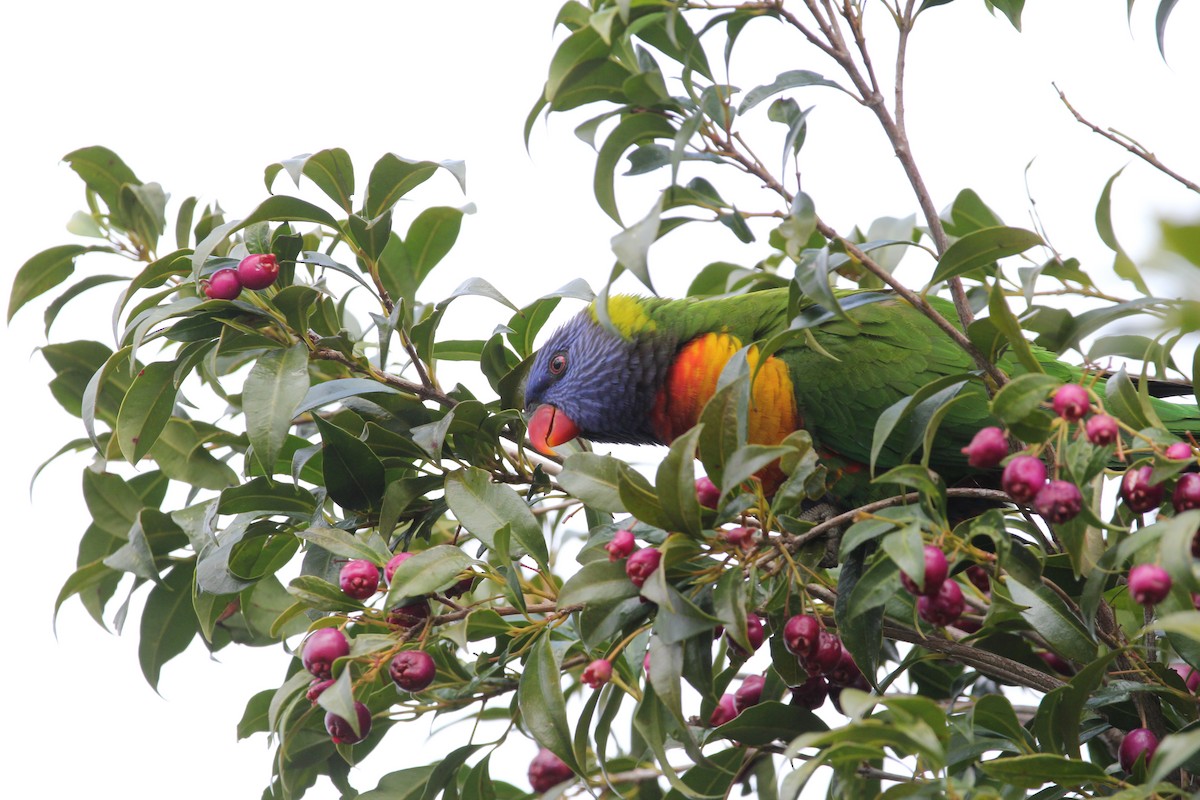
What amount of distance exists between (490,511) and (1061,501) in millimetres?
859

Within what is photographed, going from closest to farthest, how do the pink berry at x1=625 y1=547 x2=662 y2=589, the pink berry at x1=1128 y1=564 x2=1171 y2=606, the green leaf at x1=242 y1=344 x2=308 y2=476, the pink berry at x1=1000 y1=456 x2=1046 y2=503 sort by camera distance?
1. the pink berry at x1=1128 y1=564 x2=1171 y2=606
2. the pink berry at x1=1000 y1=456 x2=1046 y2=503
3. the pink berry at x1=625 y1=547 x2=662 y2=589
4. the green leaf at x1=242 y1=344 x2=308 y2=476

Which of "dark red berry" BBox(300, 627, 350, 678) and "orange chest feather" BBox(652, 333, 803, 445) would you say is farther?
"orange chest feather" BBox(652, 333, 803, 445)

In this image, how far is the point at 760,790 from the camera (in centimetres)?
170

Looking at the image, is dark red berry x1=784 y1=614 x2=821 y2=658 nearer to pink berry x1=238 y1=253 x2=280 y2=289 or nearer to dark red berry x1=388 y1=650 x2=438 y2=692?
dark red berry x1=388 y1=650 x2=438 y2=692

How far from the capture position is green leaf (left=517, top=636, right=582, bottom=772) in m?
1.44

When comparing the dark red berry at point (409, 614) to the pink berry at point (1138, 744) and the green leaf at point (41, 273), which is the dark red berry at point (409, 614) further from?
the green leaf at point (41, 273)

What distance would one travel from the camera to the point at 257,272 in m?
1.71

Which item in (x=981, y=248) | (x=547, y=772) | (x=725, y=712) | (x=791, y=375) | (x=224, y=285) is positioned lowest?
(x=725, y=712)

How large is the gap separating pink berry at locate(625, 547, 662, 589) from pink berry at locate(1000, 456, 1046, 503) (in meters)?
0.45

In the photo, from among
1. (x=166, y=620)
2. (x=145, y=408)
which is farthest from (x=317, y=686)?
(x=166, y=620)

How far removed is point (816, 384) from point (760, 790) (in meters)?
1.01

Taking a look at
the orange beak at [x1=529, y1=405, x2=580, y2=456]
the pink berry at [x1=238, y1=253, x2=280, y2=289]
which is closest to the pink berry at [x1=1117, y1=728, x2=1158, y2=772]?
the pink berry at [x1=238, y1=253, x2=280, y2=289]

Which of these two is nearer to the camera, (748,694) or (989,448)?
(989,448)

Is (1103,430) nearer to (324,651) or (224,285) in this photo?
(324,651)
